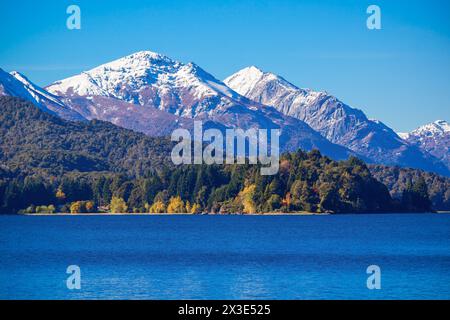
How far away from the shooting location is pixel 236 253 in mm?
118875

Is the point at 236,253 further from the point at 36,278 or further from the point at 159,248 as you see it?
the point at 36,278

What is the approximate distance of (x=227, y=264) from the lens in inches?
4003

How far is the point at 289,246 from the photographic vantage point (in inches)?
5246

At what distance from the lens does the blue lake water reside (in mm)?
76688

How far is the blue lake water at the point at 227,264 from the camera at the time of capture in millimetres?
76688

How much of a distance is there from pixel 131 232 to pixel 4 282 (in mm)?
96444
